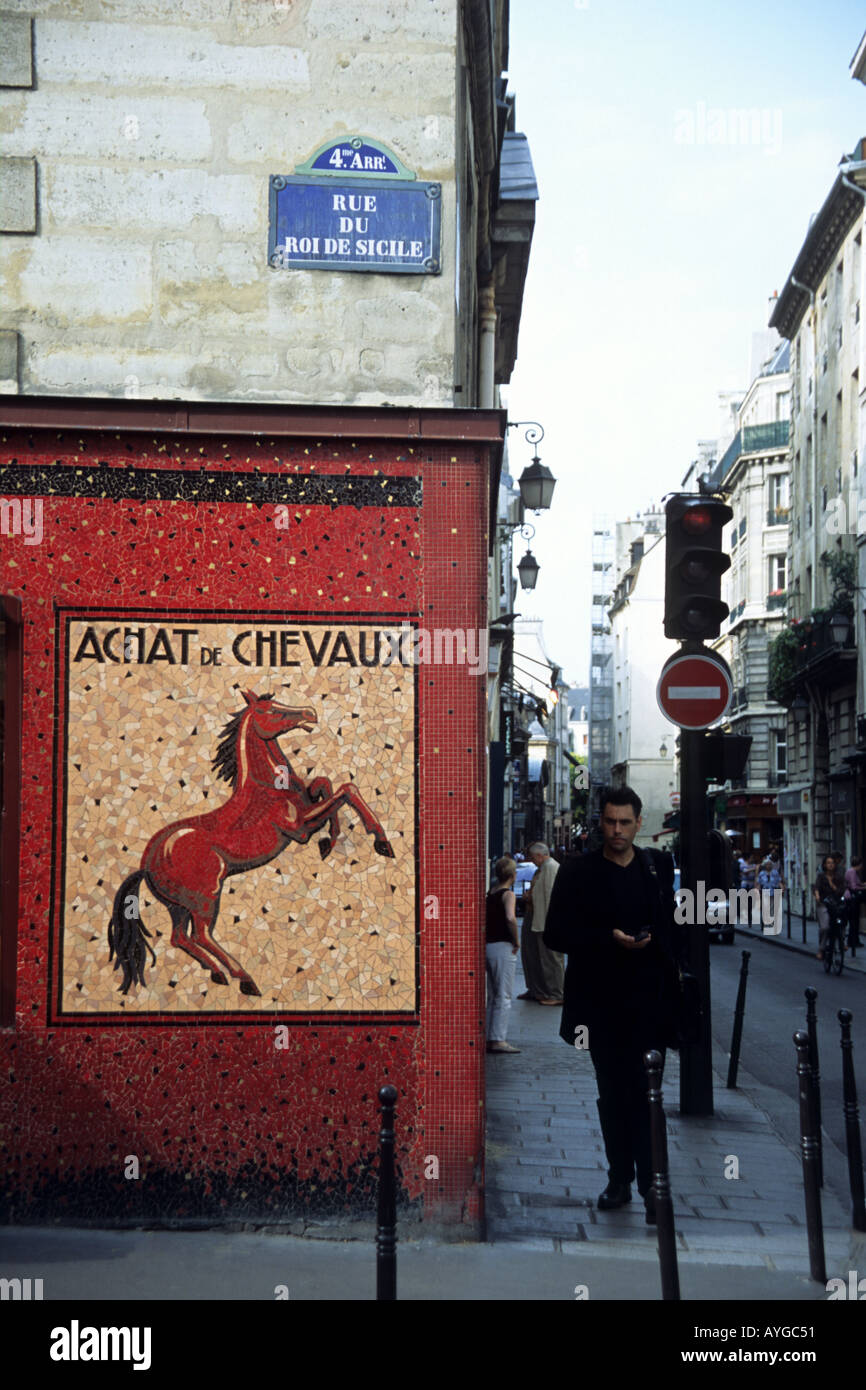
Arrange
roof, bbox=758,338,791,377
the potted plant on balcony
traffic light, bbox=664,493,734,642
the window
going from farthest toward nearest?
roof, bbox=758,338,791,377, the window, the potted plant on balcony, traffic light, bbox=664,493,734,642

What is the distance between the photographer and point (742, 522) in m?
64.9

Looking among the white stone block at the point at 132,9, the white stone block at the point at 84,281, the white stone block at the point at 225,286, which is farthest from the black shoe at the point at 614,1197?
the white stone block at the point at 132,9

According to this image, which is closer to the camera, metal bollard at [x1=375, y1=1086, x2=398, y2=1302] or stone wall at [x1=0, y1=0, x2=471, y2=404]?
metal bollard at [x1=375, y1=1086, x2=398, y2=1302]

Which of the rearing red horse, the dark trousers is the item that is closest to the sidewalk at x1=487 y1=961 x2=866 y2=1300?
the dark trousers

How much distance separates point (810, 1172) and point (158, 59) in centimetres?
645

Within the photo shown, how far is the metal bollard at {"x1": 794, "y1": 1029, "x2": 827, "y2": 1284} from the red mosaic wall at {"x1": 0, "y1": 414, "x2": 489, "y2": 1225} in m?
1.59

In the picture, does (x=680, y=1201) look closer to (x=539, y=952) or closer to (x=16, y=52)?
(x=16, y=52)

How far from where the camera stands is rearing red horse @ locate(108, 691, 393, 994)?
733cm

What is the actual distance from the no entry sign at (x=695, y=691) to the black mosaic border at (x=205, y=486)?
3796 millimetres

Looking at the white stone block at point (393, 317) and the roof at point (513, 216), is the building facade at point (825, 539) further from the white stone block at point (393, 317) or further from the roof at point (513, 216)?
the white stone block at point (393, 317)

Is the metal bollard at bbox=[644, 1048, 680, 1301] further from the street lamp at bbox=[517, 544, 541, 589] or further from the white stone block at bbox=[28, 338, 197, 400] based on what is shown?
the street lamp at bbox=[517, 544, 541, 589]

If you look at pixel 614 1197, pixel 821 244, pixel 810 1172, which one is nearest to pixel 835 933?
pixel 614 1197

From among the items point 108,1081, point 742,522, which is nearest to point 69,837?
point 108,1081

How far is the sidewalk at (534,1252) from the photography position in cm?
609
